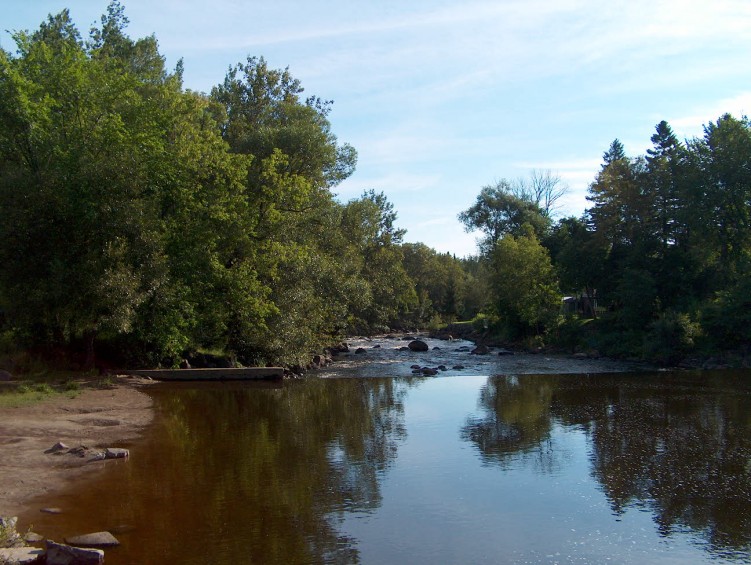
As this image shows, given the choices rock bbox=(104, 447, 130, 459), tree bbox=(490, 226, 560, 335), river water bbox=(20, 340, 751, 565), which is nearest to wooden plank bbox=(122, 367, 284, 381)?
river water bbox=(20, 340, 751, 565)

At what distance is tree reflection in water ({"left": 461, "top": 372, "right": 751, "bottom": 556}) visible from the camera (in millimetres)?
12086

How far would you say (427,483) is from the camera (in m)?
13.8

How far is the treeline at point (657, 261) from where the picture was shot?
40438 millimetres

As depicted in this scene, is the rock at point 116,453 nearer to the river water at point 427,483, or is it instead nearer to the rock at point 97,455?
the rock at point 97,455

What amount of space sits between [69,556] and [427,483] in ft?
24.0

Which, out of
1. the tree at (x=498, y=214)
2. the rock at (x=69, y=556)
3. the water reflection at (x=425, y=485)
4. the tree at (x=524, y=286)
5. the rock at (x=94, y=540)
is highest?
the tree at (x=498, y=214)

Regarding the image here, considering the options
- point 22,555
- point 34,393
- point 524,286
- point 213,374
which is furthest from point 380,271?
point 22,555

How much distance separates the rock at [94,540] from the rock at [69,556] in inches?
30.0

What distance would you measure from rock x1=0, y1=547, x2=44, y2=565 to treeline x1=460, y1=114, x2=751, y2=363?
3815 centimetres

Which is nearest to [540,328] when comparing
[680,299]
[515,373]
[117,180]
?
[680,299]

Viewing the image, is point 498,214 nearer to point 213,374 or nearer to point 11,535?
point 213,374

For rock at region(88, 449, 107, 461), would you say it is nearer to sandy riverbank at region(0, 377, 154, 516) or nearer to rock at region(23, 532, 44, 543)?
sandy riverbank at region(0, 377, 154, 516)

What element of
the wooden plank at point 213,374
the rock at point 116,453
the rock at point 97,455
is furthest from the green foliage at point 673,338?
the rock at point 97,455

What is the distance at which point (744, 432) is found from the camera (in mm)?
18672
